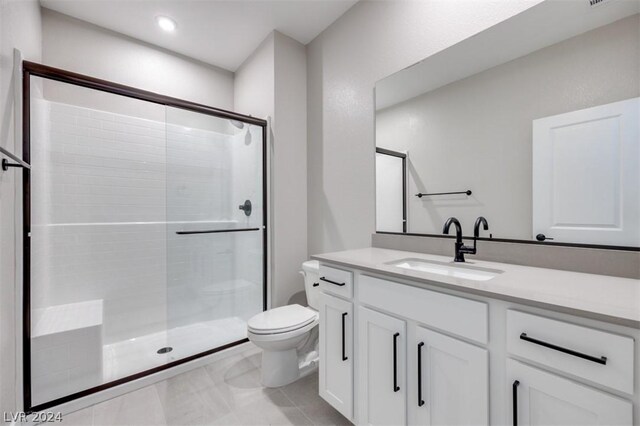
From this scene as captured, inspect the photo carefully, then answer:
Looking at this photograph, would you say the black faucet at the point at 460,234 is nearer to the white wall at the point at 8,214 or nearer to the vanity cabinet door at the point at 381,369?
the vanity cabinet door at the point at 381,369

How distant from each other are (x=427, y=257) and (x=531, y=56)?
1.03 metres

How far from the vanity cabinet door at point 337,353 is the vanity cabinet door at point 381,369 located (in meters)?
0.06

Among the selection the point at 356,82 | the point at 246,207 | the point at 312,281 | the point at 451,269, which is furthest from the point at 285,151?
the point at 451,269

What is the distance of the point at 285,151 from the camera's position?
7.96 feet

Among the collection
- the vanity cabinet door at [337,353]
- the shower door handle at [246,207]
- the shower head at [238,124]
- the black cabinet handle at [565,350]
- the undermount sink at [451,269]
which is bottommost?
the vanity cabinet door at [337,353]

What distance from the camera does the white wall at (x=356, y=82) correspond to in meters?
1.51

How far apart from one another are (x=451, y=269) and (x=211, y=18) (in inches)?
99.0

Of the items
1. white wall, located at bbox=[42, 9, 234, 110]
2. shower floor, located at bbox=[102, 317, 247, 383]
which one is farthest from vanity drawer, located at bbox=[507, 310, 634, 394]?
white wall, located at bbox=[42, 9, 234, 110]

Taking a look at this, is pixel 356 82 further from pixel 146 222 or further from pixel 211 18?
pixel 146 222

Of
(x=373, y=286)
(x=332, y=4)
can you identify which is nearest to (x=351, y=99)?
(x=332, y=4)

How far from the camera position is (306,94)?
99.2 inches

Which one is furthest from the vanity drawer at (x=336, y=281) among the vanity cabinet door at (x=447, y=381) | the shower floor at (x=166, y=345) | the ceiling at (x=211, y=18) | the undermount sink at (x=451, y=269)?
the ceiling at (x=211, y=18)

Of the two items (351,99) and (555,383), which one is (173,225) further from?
(555,383)

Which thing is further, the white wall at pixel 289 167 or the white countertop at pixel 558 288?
the white wall at pixel 289 167
